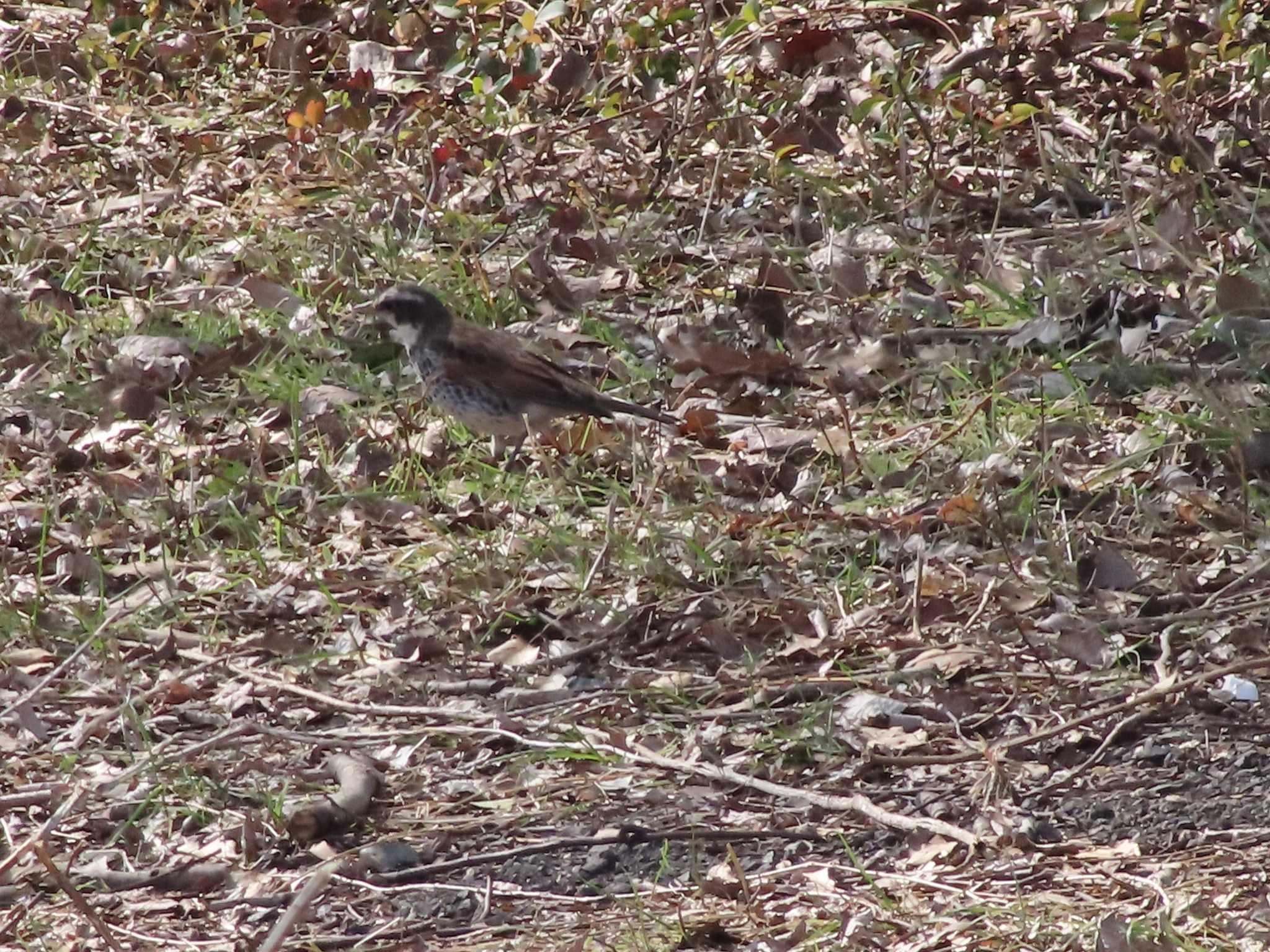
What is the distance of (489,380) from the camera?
22.4 feet

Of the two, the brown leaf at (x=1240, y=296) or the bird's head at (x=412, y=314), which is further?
the bird's head at (x=412, y=314)

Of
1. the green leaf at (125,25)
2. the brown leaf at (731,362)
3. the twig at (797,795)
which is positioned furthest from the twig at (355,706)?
the green leaf at (125,25)

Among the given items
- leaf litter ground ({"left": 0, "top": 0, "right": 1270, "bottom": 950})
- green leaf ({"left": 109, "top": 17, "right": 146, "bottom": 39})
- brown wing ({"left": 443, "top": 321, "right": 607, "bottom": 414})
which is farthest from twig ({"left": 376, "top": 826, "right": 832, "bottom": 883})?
green leaf ({"left": 109, "top": 17, "right": 146, "bottom": 39})

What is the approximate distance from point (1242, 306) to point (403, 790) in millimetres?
3400

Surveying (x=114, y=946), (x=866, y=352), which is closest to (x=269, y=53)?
(x=866, y=352)

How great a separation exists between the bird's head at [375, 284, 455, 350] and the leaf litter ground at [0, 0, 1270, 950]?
0.91ft

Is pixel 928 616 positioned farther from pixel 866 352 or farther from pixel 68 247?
pixel 68 247

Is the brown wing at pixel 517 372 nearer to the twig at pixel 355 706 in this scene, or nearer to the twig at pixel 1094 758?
the twig at pixel 355 706

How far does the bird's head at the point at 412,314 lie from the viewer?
7.26 metres

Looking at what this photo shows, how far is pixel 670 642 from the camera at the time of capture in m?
5.50

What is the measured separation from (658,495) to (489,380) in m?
0.85

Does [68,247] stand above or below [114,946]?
below

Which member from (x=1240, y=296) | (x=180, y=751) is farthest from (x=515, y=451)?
(x=1240, y=296)

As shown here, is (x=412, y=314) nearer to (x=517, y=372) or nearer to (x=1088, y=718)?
(x=517, y=372)
